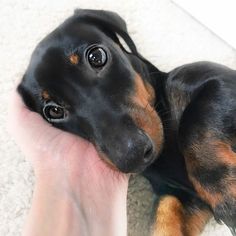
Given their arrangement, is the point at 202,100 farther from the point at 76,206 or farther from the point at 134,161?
the point at 76,206

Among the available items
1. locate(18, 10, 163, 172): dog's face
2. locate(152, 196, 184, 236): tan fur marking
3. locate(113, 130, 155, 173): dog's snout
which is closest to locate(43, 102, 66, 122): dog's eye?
locate(18, 10, 163, 172): dog's face

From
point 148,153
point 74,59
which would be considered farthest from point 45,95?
point 148,153

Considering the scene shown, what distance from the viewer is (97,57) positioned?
6.29 feet

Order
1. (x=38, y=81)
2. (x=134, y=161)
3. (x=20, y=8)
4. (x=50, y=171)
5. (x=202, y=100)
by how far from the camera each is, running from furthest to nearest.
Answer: (x=20, y=8) < (x=50, y=171) < (x=38, y=81) < (x=202, y=100) < (x=134, y=161)

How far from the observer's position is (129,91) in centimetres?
188

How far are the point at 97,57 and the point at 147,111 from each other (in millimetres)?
300

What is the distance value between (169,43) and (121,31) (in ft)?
2.15

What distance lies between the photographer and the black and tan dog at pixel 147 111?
169cm

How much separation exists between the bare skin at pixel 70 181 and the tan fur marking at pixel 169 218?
6.2 inches

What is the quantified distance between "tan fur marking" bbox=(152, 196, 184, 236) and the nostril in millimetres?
474

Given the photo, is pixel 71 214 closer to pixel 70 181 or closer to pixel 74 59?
pixel 70 181

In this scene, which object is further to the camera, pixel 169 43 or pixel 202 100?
pixel 169 43

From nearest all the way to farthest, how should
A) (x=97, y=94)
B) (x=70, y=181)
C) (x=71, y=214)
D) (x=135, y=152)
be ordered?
(x=135, y=152) → (x=97, y=94) → (x=71, y=214) → (x=70, y=181)

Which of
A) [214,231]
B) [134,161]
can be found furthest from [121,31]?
[214,231]
